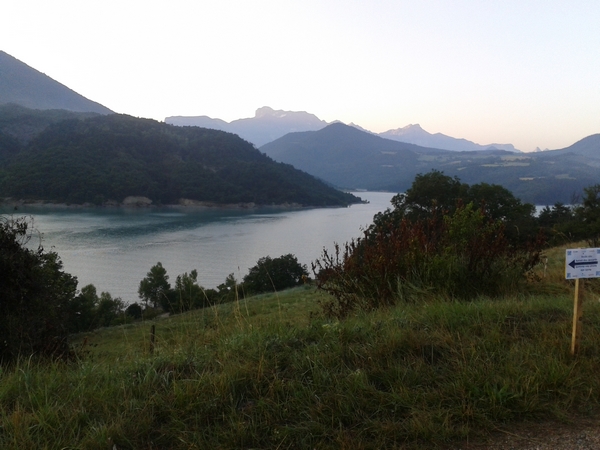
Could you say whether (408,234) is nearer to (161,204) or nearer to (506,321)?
(506,321)

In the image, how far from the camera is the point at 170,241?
50.8 meters

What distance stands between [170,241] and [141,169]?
5294 cm

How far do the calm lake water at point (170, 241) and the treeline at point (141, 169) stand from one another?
5.95 meters

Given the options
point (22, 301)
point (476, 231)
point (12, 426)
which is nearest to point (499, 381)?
point (12, 426)

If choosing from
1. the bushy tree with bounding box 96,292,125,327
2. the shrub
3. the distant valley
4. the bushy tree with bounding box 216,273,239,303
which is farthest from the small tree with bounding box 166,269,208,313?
the distant valley

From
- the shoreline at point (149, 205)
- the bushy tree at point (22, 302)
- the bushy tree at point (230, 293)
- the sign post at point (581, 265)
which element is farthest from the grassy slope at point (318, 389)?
the shoreline at point (149, 205)

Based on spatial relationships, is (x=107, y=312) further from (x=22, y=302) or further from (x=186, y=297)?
(x=22, y=302)

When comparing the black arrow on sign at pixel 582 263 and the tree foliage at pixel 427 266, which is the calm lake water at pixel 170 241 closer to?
the tree foliage at pixel 427 266

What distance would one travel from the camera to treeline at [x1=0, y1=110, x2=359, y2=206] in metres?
79.1

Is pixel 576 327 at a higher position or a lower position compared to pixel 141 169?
lower

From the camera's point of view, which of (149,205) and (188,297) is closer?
(188,297)

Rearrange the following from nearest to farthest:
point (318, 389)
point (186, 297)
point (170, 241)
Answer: point (318, 389) < point (186, 297) < point (170, 241)

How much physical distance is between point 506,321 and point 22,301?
640 centimetres

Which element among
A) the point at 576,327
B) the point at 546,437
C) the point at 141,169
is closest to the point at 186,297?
the point at 576,327
